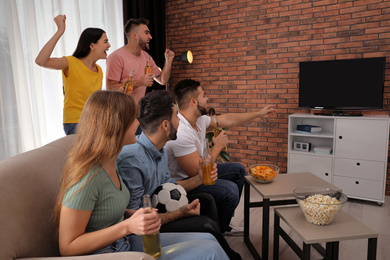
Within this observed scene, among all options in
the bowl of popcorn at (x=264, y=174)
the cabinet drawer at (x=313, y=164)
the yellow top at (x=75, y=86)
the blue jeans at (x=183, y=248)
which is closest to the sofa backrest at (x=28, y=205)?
the blue jeans at (x=183, y=248)

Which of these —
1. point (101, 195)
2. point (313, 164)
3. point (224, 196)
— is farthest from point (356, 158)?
point (101, 195)

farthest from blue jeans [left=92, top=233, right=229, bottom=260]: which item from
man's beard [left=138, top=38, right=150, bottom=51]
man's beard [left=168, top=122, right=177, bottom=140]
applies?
man's beard [left=138, top=38, right=150, bottom=51]

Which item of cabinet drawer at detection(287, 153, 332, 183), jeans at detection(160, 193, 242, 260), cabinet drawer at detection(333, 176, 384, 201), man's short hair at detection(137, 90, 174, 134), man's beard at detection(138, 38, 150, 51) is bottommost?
cabinet drawer at detection(333, 176, 384, 201)

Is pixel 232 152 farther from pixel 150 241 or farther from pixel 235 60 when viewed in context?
pixel 150 241

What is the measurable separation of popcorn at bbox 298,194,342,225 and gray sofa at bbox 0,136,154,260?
89 cm

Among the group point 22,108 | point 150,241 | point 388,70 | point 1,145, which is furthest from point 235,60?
point 150,241

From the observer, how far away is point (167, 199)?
1.62 metres

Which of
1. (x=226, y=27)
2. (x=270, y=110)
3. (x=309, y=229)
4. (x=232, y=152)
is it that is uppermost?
(x=226, y=27)

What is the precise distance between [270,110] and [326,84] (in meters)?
0.97

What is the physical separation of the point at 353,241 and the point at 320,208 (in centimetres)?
116

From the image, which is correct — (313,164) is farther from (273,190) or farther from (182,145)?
(182,145)

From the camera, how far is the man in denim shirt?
1.48 m

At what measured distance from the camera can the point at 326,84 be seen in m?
3.46

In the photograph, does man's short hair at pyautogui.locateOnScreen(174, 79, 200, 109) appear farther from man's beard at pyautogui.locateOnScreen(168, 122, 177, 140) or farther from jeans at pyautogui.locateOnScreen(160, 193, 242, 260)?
jeans at pyautogui.locateOnScreen(160, 193, 242, 260)
